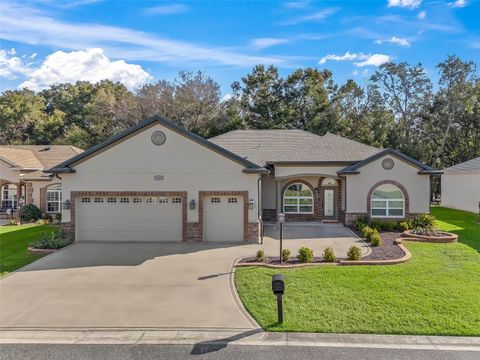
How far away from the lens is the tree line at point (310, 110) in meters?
37.8

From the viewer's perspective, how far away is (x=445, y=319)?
7.50 metres

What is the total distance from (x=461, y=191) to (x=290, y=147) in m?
16.1

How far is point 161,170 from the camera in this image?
49.9 feet

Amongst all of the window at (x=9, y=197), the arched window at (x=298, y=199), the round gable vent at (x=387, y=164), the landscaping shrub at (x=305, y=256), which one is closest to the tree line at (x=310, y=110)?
the window at (x=9, y=197)

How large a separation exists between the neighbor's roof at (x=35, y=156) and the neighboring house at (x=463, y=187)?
30167 mm

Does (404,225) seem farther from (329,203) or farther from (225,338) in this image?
(225,338)

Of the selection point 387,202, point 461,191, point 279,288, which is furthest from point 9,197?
point 461,191

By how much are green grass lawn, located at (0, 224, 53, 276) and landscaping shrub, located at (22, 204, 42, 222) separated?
1.15 meters

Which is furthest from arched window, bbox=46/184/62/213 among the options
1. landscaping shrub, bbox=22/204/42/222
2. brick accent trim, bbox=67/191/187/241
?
brick accent trim, bbox=67/191/187/241

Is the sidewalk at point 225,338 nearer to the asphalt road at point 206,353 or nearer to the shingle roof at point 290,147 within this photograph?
the asphalt road at point 206,353

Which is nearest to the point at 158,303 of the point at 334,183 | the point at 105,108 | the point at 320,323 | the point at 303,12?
the point at 320,323

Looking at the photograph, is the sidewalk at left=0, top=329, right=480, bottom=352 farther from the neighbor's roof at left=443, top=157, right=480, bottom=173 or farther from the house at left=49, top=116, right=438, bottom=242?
the neighbor's roof at left=443, top=157, right=480, bottom=173

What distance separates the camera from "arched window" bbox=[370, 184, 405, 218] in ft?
61.4

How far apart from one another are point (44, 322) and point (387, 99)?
42582 millimetres
